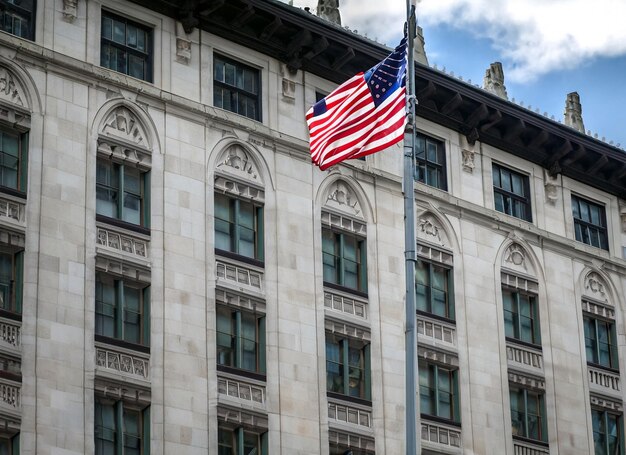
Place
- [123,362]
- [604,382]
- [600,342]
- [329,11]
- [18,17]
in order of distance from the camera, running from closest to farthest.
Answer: [123,362] < [18,17] < [329,11] < [604,382] < [600,342]

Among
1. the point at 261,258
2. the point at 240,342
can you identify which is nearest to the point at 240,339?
the point at 240,342

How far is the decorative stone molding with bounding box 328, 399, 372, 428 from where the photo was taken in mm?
49938

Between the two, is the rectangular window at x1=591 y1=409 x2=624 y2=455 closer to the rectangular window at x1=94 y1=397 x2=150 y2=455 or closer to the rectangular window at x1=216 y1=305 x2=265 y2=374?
the rectangular window at x1=216 y1=305 x2=265 y2=374

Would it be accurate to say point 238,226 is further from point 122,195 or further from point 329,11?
point 329,11

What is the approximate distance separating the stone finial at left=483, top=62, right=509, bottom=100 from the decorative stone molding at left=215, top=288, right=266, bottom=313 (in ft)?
47.4

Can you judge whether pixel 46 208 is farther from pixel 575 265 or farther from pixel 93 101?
pixel 575 265

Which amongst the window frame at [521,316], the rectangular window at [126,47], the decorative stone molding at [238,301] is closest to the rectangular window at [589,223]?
the window frame at [521,316]

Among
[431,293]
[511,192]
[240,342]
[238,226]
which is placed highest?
[511,192]

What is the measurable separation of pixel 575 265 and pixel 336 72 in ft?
38.2

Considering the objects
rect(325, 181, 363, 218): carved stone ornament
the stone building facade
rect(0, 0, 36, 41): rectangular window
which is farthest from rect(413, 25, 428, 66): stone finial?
rect(0, 0, 36, 41): rectangular window

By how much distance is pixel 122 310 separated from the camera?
46.3 meters

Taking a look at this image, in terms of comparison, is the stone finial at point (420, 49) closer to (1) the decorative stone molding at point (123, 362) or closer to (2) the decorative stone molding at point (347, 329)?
(2) the decorative stone molding at point (347, 329)

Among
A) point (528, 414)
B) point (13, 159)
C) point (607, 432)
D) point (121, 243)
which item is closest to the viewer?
point (13, 159)

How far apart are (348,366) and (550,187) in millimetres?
12922
